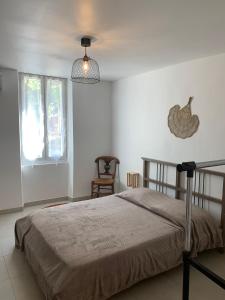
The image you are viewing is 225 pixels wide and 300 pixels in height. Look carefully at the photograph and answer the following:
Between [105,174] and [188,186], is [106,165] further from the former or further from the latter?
[188,186]

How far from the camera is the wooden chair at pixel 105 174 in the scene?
4.63m

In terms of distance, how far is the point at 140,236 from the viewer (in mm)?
2369

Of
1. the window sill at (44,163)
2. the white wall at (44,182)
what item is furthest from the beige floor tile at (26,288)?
the window sill at (44,163)

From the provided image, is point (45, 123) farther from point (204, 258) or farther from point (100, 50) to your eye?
point (204, 258)

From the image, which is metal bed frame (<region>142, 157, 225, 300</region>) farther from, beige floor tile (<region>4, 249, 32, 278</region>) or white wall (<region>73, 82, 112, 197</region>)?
beige floor tile (<region>4, 249, 32, 278</region>)

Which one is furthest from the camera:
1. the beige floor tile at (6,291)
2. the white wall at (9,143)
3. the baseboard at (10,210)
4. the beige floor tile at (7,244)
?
the baseboard at (10,210)

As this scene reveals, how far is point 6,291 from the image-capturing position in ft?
7.31

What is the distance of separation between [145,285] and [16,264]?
143 centimetres

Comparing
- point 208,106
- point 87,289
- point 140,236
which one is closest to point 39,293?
point 87,289

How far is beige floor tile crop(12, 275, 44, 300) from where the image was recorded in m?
2.16

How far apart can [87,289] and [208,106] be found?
2454mm

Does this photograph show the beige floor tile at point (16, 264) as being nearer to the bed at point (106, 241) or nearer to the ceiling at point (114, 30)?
the bed at point (106, 241)

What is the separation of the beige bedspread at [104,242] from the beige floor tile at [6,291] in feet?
0.89

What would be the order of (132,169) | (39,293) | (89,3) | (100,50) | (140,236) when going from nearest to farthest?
1. (89,3)
2. (39,293)
3. (140,236)
4. (100,50)
5. (132,169)
